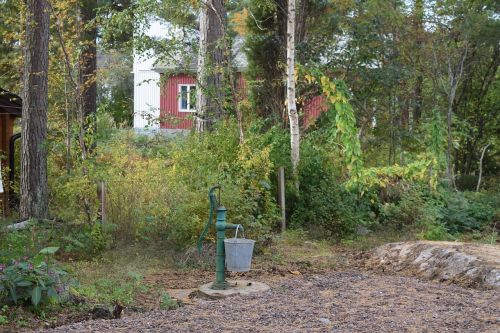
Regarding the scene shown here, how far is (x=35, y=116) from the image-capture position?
34.5 feet

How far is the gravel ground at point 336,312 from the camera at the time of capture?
470cm

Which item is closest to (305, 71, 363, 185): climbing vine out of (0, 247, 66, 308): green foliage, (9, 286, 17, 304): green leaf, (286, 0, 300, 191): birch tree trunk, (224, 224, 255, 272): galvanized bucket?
(286, 0, 300, 191): birch tree trunk

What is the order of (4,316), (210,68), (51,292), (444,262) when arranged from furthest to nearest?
(210,68), (444,262), (51,292), (4,316)

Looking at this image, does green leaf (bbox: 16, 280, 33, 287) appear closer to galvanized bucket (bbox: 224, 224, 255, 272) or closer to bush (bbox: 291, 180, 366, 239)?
galvanized bucket (bbox: 224, 224, 255, 272)

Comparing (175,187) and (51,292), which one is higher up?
(175,187)

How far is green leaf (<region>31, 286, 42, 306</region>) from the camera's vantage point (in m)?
4.89

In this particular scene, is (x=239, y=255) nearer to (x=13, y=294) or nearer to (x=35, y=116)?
(x=13, y=294)

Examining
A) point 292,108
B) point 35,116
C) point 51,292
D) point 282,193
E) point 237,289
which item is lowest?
point 237,289

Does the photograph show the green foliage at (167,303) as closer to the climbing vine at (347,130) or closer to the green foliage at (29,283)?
the green foliage at (29,283)

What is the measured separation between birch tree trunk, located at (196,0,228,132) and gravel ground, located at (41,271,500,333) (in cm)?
491

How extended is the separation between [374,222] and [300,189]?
1.28 meters

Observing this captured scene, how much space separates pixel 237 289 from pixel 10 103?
7.43 metres

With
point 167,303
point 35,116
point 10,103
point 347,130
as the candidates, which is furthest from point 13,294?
point 10,103

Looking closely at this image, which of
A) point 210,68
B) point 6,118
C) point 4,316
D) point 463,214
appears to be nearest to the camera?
point 4,316
